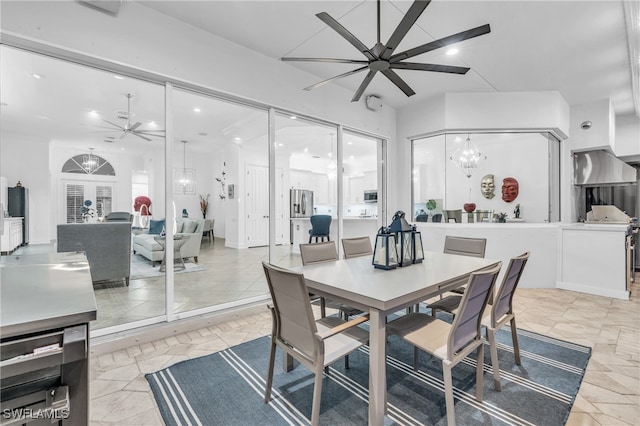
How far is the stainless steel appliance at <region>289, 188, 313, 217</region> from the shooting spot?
7.22 metres

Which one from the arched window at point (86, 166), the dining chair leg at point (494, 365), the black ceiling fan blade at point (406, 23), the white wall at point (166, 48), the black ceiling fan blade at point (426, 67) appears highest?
the white wall at point (166, 48)

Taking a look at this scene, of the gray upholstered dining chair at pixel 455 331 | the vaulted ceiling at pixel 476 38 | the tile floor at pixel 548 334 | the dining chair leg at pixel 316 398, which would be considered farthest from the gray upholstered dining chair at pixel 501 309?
the vaulted ceiling at pixel 476 38

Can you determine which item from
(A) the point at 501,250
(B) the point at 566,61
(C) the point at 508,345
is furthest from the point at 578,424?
(B) the point at 566,61

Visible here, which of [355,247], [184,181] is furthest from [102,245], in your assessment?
[355,247]

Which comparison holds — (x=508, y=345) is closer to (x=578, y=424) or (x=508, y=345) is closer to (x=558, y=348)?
(x=558, y=348)

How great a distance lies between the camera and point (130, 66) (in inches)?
102

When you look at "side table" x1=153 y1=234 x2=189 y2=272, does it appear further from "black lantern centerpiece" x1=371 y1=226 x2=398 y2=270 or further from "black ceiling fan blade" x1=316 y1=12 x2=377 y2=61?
"black ceiling fan blade" x1=316 y1=12 x2=377 y2=61

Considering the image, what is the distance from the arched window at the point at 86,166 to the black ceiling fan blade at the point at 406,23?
10.4ft

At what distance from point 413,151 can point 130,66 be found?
4.40m

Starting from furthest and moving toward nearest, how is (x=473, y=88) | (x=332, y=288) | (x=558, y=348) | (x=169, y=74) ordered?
(x=473, y=88), (x=169, y=74), (x=558, y=348), (x=332, y=288)

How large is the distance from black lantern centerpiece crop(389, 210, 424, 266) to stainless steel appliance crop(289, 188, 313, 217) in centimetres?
478

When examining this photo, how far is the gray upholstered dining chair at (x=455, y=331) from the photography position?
154 centimetres

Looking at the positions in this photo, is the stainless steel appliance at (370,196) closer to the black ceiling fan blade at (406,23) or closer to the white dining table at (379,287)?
the white dining table at (379,287)

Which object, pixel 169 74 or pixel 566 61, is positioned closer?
pixel 169 74
